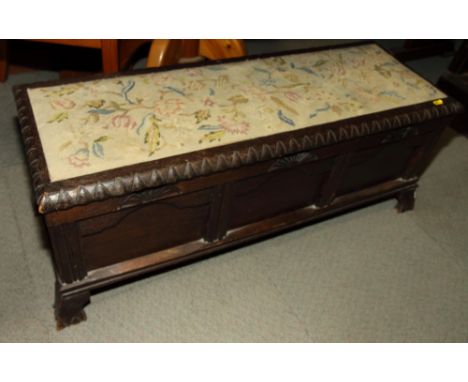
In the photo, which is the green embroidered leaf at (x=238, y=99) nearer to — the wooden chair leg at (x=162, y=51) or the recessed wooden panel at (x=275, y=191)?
the recessed wooden panel at (x=275, y=191)

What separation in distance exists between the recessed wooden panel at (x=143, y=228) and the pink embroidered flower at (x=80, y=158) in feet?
0.40

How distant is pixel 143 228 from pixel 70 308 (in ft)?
0.98

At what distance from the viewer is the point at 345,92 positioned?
1268 mm

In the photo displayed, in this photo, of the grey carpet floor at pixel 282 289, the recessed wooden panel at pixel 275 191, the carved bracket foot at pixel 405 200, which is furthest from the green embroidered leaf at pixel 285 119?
the carved bracket foot at pixel 405 200

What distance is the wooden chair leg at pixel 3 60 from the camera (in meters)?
1.79

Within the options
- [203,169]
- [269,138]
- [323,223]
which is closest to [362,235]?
[323,223]

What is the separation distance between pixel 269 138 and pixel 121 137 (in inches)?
13.8

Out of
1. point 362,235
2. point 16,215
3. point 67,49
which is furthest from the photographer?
point 67,49

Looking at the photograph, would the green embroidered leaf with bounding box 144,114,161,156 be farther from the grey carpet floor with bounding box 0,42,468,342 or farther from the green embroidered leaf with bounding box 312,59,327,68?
the green embroidered leaf with bounding box 312,59,327,68

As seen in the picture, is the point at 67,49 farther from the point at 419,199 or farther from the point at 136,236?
the point at 419,199

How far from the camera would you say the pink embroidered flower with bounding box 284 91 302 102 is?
3.94ft

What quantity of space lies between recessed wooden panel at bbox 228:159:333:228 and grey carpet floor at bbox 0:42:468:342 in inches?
7.8

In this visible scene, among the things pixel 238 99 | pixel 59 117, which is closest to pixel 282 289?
pixel 238 99

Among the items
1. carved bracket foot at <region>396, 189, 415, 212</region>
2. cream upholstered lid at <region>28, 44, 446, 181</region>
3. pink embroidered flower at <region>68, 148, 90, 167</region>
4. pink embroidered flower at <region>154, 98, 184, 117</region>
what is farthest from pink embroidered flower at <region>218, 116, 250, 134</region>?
carved bracket foot at <region>396, 189, 415, 212</region>
